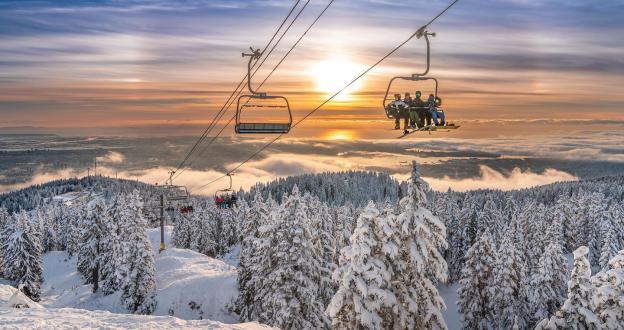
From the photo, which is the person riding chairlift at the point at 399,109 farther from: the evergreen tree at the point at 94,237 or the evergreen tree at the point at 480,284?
the evergreen tree at the point at 94,237

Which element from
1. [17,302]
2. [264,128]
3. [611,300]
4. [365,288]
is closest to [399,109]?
[264,128]

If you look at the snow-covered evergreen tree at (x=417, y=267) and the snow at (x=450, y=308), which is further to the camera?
the snow at (x=450, y=308)

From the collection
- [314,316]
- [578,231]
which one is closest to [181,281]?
[314,316]

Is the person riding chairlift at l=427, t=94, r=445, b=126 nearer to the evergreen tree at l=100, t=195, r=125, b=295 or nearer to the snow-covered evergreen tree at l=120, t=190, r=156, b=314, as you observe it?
the snow-covered evergreen tree at l=120, t=190, r=156, b=314

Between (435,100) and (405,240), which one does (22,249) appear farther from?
(435,100)

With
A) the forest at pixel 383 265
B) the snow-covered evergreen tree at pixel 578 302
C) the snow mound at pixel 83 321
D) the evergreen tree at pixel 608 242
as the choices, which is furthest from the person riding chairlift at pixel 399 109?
the evergreen tree at pixel 608 242
